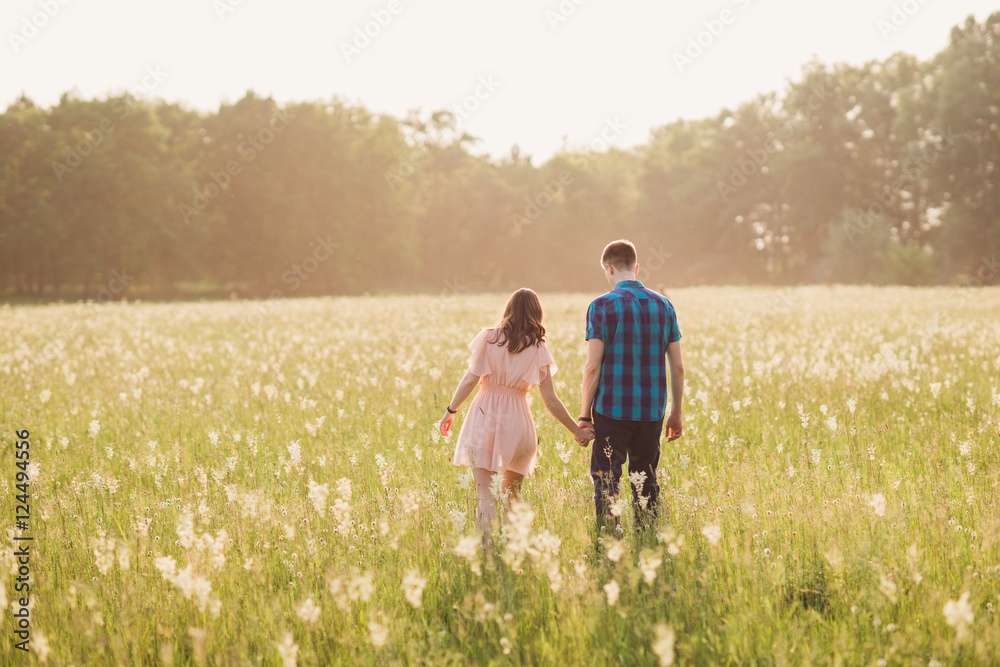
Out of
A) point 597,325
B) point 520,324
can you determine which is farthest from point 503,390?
point 597,325

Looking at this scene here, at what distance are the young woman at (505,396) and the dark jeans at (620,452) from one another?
121 mm

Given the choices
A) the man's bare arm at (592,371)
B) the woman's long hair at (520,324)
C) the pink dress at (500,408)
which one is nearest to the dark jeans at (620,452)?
the man's bare arm at (592,371)

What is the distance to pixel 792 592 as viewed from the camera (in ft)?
12.0

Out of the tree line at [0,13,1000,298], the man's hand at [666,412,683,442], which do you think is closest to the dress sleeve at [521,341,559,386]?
the man's hand at [666,412,683,442]

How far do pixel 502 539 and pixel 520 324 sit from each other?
1332 millimetres

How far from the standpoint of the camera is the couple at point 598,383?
14.3 ft

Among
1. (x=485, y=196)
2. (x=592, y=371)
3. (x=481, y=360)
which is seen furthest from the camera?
(x=485, y=196)

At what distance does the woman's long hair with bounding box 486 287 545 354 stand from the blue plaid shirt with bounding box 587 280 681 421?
1.14ft

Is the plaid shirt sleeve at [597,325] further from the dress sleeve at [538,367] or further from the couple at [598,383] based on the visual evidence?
the dress sleeve at [538,367]

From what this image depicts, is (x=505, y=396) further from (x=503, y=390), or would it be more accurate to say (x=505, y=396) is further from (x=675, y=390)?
(x=675, y=390)

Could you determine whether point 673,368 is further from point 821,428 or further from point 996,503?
point 821,428

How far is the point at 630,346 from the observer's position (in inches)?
→ 172

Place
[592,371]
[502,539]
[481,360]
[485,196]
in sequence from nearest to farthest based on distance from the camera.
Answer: [502,539] → [592,371] → [481,360] → [485,196]

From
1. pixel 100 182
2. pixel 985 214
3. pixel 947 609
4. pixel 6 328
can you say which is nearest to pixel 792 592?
pixel 947 609
